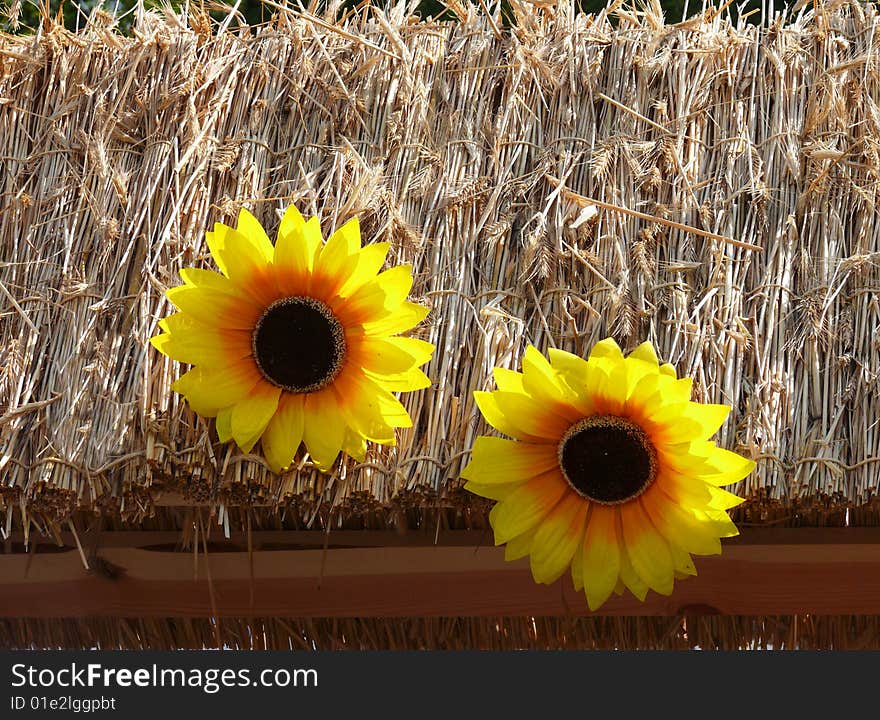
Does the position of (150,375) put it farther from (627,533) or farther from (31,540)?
(627,533)

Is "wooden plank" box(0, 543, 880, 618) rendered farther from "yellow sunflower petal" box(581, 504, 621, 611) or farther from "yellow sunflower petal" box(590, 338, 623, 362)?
"yellow sunflower petal" box(590, 338, 623, 362)

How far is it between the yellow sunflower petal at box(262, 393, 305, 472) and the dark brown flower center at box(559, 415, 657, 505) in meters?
0.30

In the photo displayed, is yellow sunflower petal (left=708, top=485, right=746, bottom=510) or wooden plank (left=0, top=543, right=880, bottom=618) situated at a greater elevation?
yellow sunflower petal (left=708, top=485, right=746, bottom=510)

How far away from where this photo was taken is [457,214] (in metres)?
1.37

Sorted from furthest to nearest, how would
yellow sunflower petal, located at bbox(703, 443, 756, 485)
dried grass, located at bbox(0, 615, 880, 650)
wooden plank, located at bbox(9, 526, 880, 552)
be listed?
1. dried grass, located at bbox(0, 615, 880, 650)
2. wooden plank, located at bbox(9, 526, 880, 552)
3. yellow sunflower petal, located at bbox(703, 443, 756, 485)

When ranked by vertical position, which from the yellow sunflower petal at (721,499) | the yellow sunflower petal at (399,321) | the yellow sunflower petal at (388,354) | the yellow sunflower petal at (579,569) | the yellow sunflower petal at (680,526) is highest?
the yellow sunflower petal at (399,321)

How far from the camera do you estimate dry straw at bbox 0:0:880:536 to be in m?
1.17

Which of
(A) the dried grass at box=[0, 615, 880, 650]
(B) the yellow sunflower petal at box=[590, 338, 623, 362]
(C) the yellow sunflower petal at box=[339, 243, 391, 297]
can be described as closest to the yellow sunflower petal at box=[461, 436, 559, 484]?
(B) the yellow sunflower petal at box=[590, 338, 623, 362]

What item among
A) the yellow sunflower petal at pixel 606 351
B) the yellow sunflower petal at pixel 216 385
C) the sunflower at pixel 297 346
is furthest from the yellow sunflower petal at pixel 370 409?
the yellow sunflower petal at pixel 606 351

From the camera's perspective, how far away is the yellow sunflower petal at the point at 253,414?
3.73 ft

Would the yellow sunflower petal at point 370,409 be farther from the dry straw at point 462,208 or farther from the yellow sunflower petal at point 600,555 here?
the yellow sunflower petal at point 600,555

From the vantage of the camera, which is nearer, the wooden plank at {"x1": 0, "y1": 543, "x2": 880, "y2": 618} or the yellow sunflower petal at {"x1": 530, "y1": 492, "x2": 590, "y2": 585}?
the yellow sunflower petal at {"x1": 530, "y1": 492, "x2": 590, "y2": 585}

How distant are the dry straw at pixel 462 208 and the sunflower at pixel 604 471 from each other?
0.22 ft

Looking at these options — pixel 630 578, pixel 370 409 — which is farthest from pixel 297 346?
pixel 630 578
